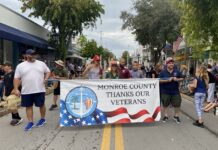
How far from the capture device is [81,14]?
3731 centimetres

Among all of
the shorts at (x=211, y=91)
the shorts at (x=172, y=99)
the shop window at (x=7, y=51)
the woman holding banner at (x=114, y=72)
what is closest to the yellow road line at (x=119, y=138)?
the shorts at (x=172, y=99)

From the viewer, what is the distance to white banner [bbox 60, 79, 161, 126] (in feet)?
34.3

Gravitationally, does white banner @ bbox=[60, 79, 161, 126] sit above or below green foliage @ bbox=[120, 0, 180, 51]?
below

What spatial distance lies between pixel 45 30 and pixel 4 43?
46.1 ft

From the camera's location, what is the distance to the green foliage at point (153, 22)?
136ft

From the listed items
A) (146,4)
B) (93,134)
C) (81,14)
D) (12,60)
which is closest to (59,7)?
(81,14)

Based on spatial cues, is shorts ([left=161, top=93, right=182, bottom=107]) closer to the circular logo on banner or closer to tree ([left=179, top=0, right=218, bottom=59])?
the circular logo on banner

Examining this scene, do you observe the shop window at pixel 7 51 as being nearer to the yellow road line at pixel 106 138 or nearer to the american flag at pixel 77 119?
the american flag at pixel 77 119

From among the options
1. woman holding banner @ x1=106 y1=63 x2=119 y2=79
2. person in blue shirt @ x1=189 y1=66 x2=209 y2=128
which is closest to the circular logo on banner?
woman holding banner @ x1=106 y1=63 x2=119 y2=79

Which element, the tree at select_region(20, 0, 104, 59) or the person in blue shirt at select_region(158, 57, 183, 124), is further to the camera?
the tree at select_region(20, 0, 104, 59)

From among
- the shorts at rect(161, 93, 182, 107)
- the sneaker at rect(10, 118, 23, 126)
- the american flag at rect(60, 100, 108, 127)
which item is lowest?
the sneaker at rect(10, 118, 23, 126)

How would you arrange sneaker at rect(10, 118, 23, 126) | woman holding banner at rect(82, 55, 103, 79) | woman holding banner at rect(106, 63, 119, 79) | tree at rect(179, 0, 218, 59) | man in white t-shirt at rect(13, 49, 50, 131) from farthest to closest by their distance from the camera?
tree at rect(179, 0, 218, 59) < woman holding banner at rect(82, 55, 103, 79) < woman holding banner at rect(106, 63, 119, 79) < sneaker at rect(10, 118, 23, 126) < man in white t-shirt at rect(13, 49, 50, 131)

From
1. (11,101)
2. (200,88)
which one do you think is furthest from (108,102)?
(11,101)

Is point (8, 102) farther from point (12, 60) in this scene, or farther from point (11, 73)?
point (12, 60)
